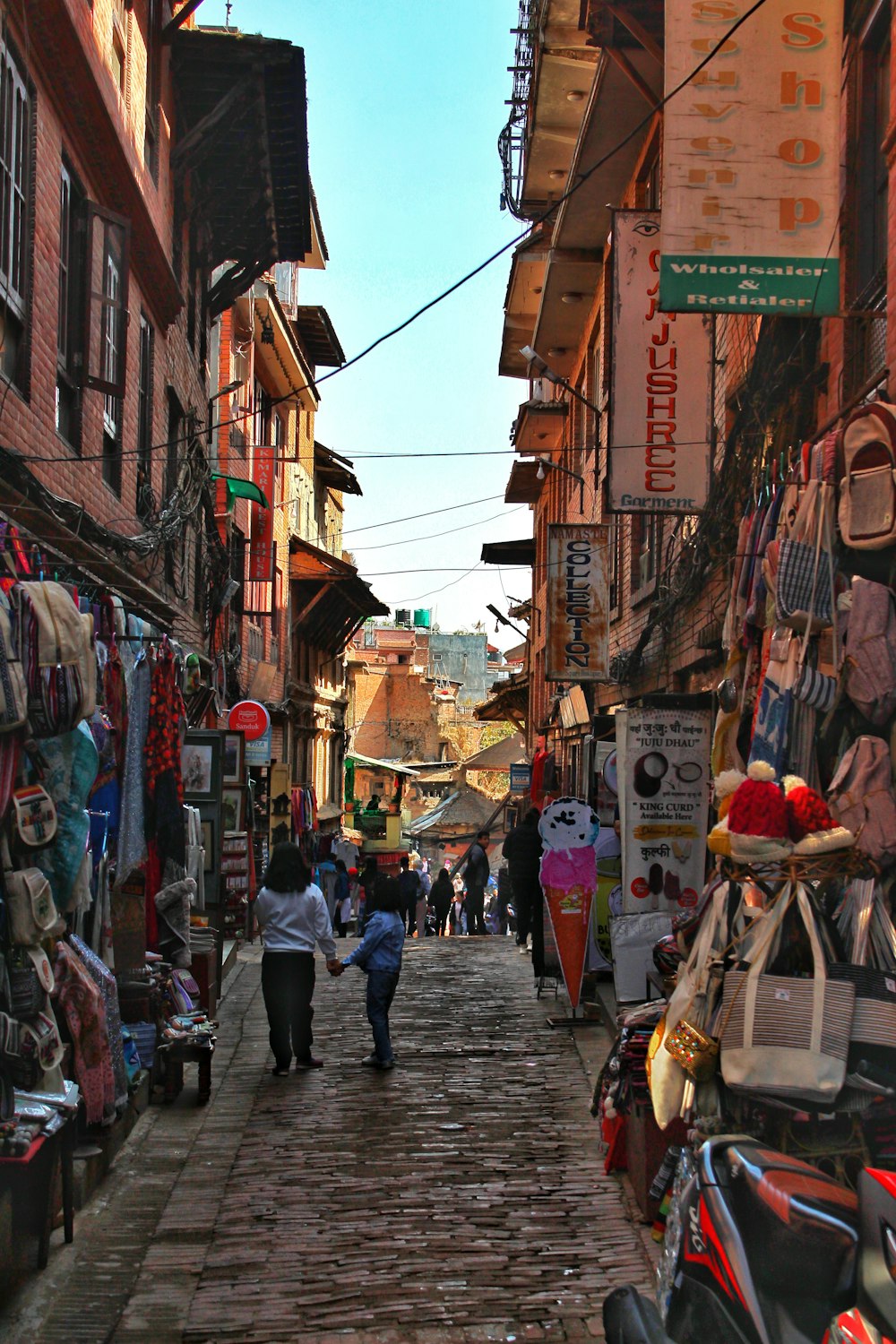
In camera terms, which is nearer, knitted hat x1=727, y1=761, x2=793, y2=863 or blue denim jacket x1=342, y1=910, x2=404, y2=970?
knitted hat x1=727, y1=761, x2=793, y2=863

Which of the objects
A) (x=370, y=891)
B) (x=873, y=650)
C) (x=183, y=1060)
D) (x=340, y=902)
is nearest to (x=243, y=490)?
(x=370, y=891)

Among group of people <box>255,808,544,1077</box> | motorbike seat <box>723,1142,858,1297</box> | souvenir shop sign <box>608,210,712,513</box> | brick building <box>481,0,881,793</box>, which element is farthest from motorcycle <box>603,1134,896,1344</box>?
souvenir shop sign <box>608,210,712,513</box>

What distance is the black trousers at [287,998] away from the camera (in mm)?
10266

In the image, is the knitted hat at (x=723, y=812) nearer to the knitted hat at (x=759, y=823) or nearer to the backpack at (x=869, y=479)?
the knitted hat at (x=759, y=823)

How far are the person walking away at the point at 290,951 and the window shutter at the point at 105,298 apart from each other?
4072 millimetres

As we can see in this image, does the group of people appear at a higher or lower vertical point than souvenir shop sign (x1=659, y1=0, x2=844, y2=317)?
lower

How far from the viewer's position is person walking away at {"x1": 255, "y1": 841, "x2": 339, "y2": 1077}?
1029cm

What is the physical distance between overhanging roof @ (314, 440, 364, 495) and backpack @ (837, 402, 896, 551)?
33.4m

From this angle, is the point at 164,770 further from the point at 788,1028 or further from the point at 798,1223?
the point at 798,1223

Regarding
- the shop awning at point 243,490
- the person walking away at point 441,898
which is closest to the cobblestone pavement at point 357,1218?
the shop awning at point 243,490

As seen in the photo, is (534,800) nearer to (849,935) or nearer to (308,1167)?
(308,1167)

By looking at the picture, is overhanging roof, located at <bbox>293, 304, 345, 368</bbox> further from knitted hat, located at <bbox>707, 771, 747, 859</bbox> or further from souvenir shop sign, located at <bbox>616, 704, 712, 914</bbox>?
knitted hat, located at <bbox>707, 771, 747, 859</bbox>

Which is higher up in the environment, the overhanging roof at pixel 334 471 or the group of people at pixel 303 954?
the overhanging roof at pixel 334 471

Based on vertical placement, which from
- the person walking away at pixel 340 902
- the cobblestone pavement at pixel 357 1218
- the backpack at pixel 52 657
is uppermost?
the backpack at pixel 52 657
